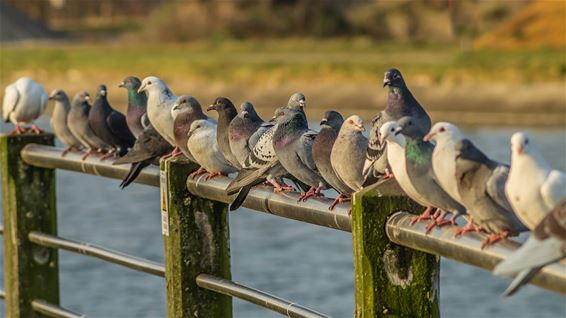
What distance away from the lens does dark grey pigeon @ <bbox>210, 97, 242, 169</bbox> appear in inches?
268

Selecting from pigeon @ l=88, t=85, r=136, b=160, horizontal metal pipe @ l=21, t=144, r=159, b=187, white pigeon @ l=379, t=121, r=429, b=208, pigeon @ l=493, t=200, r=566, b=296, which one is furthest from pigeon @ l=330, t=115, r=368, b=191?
pigeon @ l=88, t=85, r=136, b=160

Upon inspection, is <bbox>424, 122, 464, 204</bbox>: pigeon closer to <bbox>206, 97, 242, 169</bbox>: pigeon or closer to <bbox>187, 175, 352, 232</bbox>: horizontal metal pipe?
<bbox>187, 175, 352, 232</bbox>: horizontal metal pipe

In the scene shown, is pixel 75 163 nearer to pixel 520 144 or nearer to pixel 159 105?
pixel 159 105

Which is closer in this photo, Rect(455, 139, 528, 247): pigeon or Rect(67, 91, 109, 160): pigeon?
Rect(455, 139, 528, 247): pigeon

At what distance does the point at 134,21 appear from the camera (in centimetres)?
10512

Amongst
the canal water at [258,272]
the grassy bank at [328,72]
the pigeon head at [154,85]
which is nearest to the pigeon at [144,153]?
the pigeon head at [154,85]

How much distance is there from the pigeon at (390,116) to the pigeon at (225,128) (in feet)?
2.10

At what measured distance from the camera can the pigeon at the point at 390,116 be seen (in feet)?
18.4

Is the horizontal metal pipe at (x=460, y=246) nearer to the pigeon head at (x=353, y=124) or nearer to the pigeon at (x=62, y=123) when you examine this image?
the pigeon head at (x=353, y=124)

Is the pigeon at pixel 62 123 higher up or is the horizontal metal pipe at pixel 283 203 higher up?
the horizontal metal pipe at pixel 283 203

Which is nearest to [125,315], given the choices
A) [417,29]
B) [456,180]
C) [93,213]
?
[93,213]

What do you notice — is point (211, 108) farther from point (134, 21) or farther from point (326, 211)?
point (134, 21)

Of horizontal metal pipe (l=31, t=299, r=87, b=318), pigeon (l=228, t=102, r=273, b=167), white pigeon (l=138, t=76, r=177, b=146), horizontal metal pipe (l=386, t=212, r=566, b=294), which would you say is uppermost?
horizontal metal pipe (l=386, t=212, r=566, b=294)

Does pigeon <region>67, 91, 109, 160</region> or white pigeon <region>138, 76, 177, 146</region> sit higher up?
white pigeon <region>138, 76, 177, 146</region>
